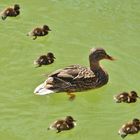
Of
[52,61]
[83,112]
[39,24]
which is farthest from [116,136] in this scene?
[39,24]

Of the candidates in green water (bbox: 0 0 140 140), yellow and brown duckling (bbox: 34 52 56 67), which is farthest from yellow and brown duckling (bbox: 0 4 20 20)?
yellow and brown duckling (bbox: 34 52 56 67)

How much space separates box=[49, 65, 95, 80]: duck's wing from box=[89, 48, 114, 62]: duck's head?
21 centimetres

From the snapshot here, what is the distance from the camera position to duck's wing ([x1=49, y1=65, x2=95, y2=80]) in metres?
9.70

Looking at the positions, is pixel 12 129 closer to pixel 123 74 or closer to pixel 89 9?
pixel 123 74

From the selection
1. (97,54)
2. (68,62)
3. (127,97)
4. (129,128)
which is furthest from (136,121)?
(68,62)

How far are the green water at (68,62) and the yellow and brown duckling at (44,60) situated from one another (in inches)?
3.6

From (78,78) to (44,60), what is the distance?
66 cm

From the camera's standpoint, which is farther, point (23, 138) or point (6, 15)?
point (6, 15)

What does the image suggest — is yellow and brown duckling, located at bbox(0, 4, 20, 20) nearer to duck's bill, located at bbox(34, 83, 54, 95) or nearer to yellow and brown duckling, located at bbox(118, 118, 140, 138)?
duck's bill, located at bbox(34, 83, 54, 95)

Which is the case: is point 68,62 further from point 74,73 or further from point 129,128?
point 129,128

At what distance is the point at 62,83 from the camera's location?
32.0 feet

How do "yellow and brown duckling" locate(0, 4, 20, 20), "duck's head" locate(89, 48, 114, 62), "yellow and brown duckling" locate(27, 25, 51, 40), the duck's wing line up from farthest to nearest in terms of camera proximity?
"yellow and brown duckling" locate(0, 4, 20, 20) < "yellow and brown duckling" locate(27, 25, 51, 40) < "duck's head" locate(89, 48, 114, 62) < the duck's wing

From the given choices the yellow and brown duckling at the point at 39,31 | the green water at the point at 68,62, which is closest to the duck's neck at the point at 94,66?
the green water at the point at 68,62

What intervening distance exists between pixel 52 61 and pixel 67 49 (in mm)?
560
